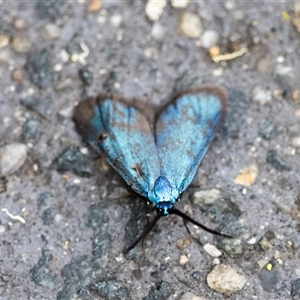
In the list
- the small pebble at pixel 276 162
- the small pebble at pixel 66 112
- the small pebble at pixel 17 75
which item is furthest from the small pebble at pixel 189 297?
the small pebble at pixel 17 75

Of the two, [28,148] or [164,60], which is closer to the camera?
[28,148]

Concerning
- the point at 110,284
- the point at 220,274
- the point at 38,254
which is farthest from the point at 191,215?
the point at 38,254

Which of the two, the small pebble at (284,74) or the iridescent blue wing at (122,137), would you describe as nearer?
the iridescent blue wing at (122,137)

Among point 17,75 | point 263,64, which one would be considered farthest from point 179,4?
point 17,75

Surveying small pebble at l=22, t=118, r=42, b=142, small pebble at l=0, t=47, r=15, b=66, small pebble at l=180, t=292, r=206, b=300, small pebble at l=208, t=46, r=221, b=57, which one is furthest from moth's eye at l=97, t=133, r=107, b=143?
small pebble at l=180, t=292, r=206, b=300

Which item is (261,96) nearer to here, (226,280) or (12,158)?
(226,280)

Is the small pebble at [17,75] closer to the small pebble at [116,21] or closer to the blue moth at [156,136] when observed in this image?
the blue moth at [156,136]

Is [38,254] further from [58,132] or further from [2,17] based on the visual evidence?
Result: [2,17]
